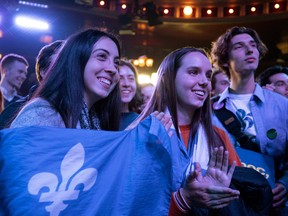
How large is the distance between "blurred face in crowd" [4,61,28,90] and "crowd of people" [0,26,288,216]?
1.63 meters

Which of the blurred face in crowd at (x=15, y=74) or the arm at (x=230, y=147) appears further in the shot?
the blurred face in crowd at (x=15, y=74)

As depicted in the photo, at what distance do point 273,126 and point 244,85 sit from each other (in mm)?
436

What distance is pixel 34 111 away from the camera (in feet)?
5.07

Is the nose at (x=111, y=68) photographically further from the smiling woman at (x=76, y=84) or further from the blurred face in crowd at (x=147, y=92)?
the blurred face in crowd at (x=147, y=92)

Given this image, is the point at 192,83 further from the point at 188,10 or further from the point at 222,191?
the point at 188,10

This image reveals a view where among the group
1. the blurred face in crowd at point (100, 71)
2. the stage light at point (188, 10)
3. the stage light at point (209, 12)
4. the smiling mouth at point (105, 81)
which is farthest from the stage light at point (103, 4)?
the smiling mouth at point (105, 81)

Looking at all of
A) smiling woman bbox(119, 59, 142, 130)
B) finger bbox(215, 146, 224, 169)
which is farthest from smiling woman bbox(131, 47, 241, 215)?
smiling woman bbox(119, 59, 142, 130)

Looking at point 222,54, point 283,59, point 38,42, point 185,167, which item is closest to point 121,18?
point 38,42

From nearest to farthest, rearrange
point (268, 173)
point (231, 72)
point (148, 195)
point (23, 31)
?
point (148, 195), point (268, 173), point (231, 72), point (23, 31)

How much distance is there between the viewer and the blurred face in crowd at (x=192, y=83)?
2.24 m

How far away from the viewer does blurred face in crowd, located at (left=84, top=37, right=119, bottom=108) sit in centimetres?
187

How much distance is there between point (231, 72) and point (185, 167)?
139cm

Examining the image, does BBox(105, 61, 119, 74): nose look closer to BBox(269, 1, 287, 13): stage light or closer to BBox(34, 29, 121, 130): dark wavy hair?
BBox(34, 29, 121, 130): dark wavy hair

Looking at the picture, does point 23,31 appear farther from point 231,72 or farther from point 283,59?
point 231,72
